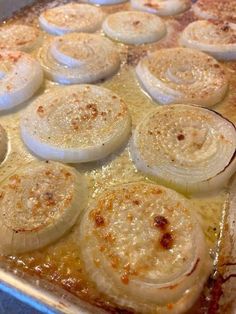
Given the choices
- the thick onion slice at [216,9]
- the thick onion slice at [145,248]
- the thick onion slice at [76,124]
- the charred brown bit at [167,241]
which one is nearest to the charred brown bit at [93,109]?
the thick onion slice at [76,124]

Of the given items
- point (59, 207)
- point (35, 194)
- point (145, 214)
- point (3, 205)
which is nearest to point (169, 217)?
point (145, 214)

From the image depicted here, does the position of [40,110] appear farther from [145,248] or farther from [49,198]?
[145,248]

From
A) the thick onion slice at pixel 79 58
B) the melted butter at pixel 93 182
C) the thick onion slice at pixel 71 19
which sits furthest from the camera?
the thick onion slice at pixel 71 19

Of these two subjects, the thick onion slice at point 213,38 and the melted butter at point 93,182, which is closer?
the melted butter at point 93,182

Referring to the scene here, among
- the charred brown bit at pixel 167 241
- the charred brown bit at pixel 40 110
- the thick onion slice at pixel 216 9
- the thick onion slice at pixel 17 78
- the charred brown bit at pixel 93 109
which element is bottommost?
the thick onion slice at pixel 216 9

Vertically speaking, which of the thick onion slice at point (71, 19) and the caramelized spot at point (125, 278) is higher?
the thick onion slice at point (71, 19)

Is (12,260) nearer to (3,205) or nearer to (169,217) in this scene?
(3,205)

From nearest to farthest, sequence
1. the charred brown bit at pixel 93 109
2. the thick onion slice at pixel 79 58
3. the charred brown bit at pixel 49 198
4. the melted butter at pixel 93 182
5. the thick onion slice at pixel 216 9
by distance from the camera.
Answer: the melted butter at pixel 93 182 < the charred brown bit at pixel 49 198 < the charred brown bit at pixel 93 109 < the thick onion slice at pixel 79 58 < the thick onion slice at pixel 216 9

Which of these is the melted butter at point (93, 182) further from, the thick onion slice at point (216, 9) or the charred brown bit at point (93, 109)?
the thick onion slice at point (216, 9)
